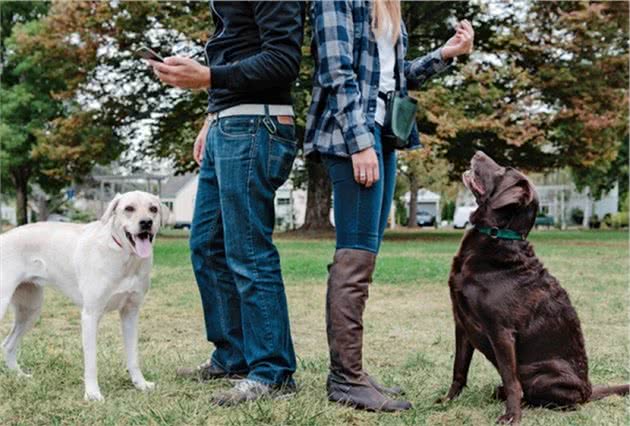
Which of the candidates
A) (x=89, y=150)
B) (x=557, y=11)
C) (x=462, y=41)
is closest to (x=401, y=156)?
(x=557, y=11)

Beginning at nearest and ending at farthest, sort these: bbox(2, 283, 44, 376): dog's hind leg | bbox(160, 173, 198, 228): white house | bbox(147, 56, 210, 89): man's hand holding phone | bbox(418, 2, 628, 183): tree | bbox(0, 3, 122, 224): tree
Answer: bbox(147, 56, 210, 89): man's hand holding phone < bbox(2, 283, 44, 376): dog's hind leg < bbox(418, 2, 628, 183): tree < bbox(0, 3, 122, 224): tree < bbox(160, 173, 198, 228): white house

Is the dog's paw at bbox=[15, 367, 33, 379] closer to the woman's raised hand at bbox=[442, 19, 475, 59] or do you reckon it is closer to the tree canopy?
the woman's raised hand at bbox=[442, 19, 475, 59]

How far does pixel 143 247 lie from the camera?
396 centimetres

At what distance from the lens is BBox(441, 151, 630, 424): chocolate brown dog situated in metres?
3.58

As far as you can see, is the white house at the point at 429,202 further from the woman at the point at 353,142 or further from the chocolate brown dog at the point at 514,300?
the woman at the point at 353,142

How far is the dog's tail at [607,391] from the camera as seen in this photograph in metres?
3.88

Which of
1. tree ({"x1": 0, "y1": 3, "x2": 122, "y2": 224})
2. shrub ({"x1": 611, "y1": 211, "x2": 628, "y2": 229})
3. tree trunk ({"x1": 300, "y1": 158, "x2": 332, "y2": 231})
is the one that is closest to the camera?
tree ({"x1": 0, "y1": 3, "x2": 122, "y2": 224})

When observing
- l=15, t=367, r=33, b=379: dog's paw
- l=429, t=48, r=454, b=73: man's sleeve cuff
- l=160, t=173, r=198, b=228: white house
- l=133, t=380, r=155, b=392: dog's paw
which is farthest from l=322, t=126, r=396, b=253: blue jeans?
l=160, t=173, r=198, b=228: white house

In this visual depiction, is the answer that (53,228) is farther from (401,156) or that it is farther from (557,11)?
(557,11)

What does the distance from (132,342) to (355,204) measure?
1.61 m

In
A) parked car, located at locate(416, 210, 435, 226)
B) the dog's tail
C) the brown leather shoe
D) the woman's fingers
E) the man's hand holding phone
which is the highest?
the man's hand holding phone

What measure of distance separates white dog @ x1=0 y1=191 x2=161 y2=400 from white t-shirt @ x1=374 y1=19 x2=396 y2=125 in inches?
54.5

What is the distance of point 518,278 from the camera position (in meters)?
3.62

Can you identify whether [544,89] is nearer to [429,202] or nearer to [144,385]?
[144,385]
